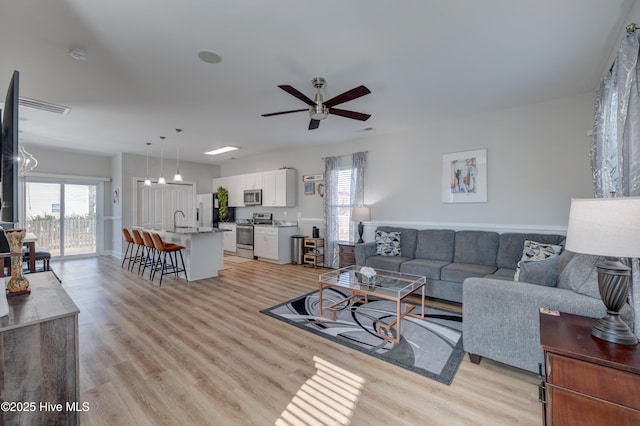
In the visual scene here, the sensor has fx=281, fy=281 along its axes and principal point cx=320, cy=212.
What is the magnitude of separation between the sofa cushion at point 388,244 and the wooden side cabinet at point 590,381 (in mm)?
3223

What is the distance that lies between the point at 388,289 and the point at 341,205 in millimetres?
3041

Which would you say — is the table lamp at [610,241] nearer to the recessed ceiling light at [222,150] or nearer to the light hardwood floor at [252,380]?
the light hardwood floor at [252,380]

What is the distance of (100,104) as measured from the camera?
3.97 m

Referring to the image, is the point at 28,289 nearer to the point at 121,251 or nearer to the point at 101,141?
the point at 101,141

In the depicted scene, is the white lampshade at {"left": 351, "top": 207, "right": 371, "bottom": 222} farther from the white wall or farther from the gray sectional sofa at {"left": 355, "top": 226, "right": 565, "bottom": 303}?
the gray sectional sofa at {"left": 355, "top": 226, "right": 565, "bottom": 303}

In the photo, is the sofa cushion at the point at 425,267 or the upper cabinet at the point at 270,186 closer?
the sofa cushion at the point at 425,267

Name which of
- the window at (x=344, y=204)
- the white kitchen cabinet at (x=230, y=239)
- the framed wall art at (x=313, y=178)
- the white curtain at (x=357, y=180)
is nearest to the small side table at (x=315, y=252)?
the window at (x=344, y=204)

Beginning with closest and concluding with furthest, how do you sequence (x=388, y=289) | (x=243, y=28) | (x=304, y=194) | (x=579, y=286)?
(x=579, y=286) < (x=243, y=28) < (x=388, y=289) < (x=304, y=194)

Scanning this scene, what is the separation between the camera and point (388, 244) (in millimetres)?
4762

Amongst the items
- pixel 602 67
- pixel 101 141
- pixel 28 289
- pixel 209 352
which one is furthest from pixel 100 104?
pixel 602 67

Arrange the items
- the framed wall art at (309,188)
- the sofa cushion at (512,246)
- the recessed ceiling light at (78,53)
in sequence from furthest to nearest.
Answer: the framed wall art at (309,188) < the sofa cushion at (512,246) < the recessed ceiling light at (78,53)

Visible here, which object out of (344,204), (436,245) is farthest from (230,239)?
(436,245)

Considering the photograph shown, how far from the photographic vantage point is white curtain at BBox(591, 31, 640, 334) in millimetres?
1796

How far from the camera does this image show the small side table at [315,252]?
6.11 meters
